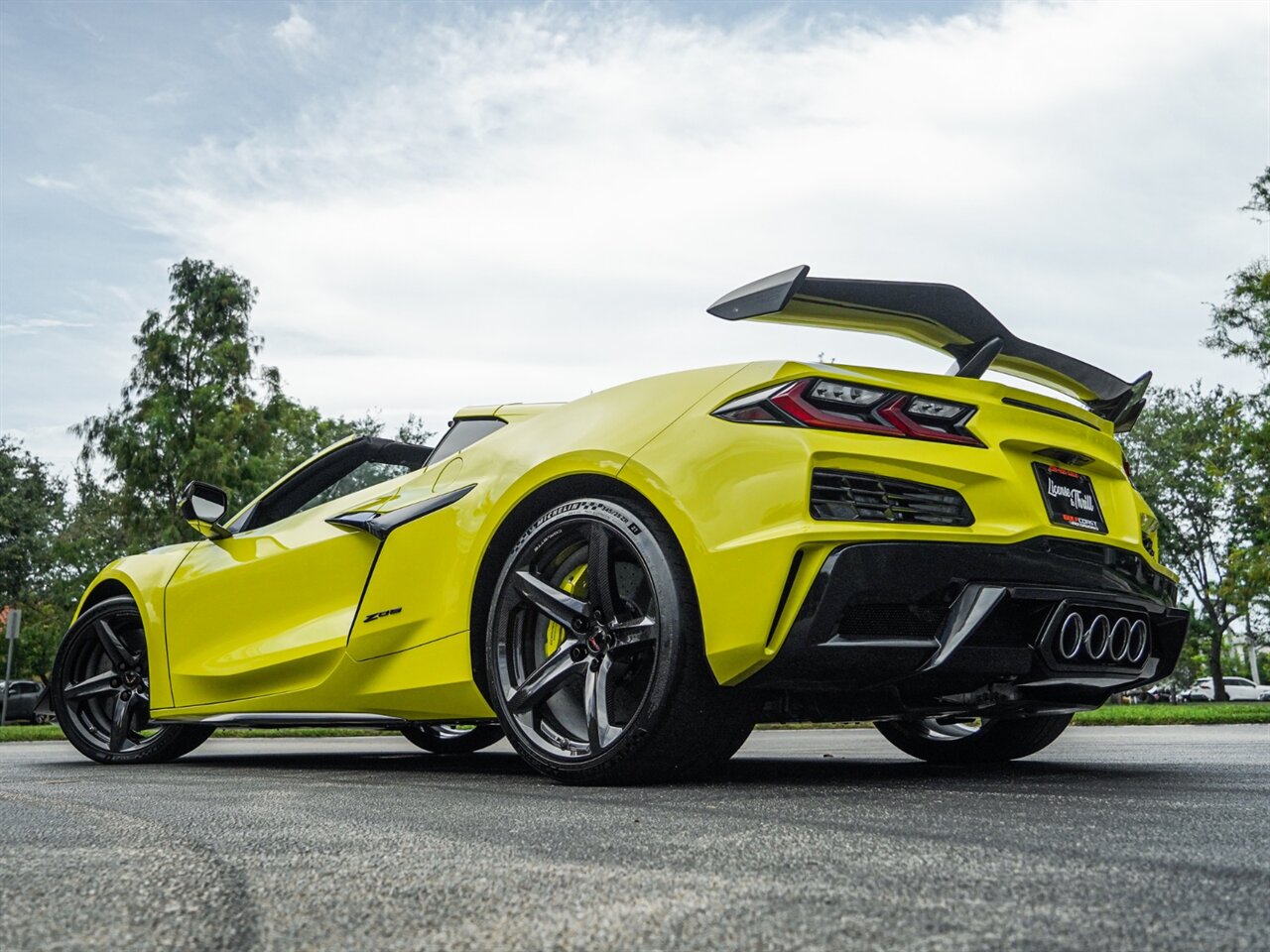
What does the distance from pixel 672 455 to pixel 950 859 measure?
67.9 inches

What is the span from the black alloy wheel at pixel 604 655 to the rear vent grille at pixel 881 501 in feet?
A: 1.54

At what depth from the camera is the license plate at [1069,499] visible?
11.7ft

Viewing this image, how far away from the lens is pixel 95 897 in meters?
1.76

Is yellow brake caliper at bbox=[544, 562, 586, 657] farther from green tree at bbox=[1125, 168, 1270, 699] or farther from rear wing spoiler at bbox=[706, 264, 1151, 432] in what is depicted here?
green tree at bbox=[1125, 168, 1270, 699]

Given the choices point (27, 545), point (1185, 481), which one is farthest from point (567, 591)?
point (1185, 481)

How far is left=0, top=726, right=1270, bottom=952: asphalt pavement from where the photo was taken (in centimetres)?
149

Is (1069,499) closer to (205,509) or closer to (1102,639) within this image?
(1102,639)

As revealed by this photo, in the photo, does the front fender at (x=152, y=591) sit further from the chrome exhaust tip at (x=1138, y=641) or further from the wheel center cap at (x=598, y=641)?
the chrome exhaust tip at (x=1138, y=641)

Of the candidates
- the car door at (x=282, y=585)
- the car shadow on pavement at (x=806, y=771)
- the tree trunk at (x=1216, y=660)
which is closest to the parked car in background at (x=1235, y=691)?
the tree trunk at (x=1216, y=660)

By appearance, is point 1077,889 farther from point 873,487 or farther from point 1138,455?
point 1138,455

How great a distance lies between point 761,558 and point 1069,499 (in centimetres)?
108

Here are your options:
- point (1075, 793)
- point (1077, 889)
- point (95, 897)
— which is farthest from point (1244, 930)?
point (1075, 793)

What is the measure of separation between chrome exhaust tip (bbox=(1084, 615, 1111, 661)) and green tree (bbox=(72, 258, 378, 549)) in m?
24.0

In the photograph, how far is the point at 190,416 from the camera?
27.5 metres
